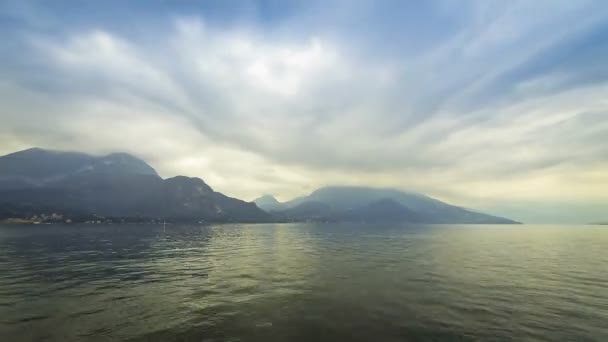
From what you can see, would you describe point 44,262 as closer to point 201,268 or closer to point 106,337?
point 201,268

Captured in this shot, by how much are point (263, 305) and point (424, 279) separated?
25.5m

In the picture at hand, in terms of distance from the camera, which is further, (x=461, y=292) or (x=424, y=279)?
(x=424, y=279)

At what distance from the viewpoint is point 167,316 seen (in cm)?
2358

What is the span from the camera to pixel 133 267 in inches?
1877

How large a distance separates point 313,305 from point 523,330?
17.3 meters

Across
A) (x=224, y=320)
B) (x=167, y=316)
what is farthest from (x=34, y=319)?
(x=224, y=320)

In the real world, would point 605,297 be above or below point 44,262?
above

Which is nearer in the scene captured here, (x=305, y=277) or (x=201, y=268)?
(x=305, y=277)

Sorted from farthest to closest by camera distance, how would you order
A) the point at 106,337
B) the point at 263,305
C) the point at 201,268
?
the point at 201,268, the point at 263,305, the point at 106,337

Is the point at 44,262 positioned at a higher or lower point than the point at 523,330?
lower

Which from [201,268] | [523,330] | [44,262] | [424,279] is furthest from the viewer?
[44,262]

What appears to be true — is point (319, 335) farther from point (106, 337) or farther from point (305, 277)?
point (305, 277)

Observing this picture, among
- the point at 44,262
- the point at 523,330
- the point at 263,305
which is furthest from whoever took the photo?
the point at 44,262

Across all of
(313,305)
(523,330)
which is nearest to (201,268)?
(313,305)
